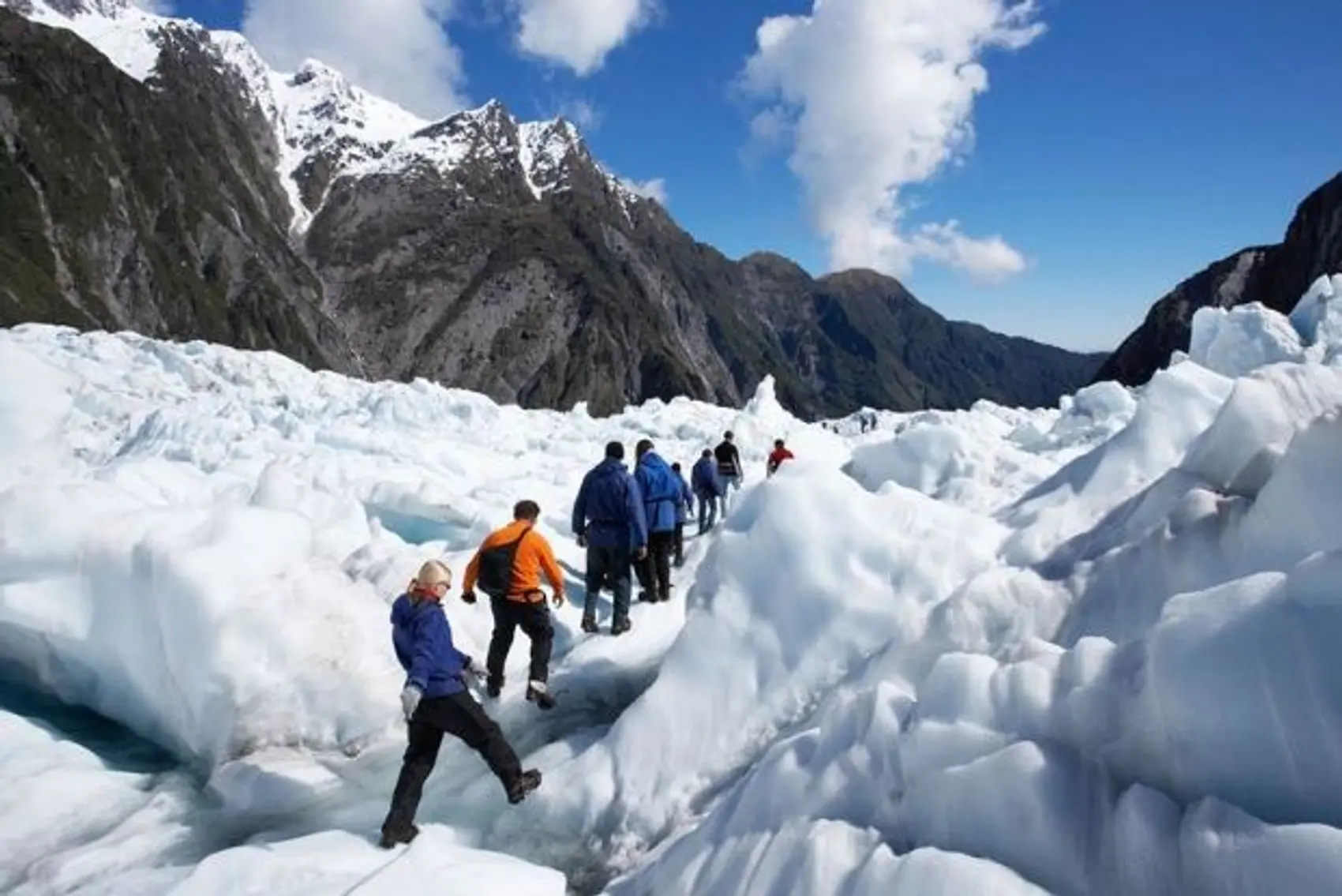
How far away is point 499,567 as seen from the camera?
7.23 metres

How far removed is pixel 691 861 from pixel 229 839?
3.12m

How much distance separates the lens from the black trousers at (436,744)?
220 inches

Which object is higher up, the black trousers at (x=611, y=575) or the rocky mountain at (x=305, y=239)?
the rocky mountain at (x=305, y=239)

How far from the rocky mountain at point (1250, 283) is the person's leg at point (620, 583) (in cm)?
9389

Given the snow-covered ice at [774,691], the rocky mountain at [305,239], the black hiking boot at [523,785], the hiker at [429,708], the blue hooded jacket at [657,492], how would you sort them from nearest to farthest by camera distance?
1. the snow-covered ice at [774,691]
2. the hiker at [429,708]
3. the black hiking boot at [523,785]
4. the blue hooded jacket at [657,492]
5. the rocky mountain at [305,239]

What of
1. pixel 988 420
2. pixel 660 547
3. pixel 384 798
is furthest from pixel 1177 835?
pixel 988 420

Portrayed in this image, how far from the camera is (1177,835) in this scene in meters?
3.30

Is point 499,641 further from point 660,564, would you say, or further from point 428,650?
point 660,564

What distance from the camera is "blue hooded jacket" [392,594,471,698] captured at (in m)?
5.60

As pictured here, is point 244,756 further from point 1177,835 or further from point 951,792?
point 1177,835

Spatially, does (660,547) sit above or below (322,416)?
below

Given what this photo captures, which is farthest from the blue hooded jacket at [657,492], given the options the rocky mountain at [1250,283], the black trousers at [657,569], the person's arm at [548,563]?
the rocky mountain at [1250,283]

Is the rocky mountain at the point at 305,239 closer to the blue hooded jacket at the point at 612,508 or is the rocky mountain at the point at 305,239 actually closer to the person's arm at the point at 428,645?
the blue hooded jacket at the point at 612,508

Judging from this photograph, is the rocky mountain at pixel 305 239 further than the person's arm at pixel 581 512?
Yes
